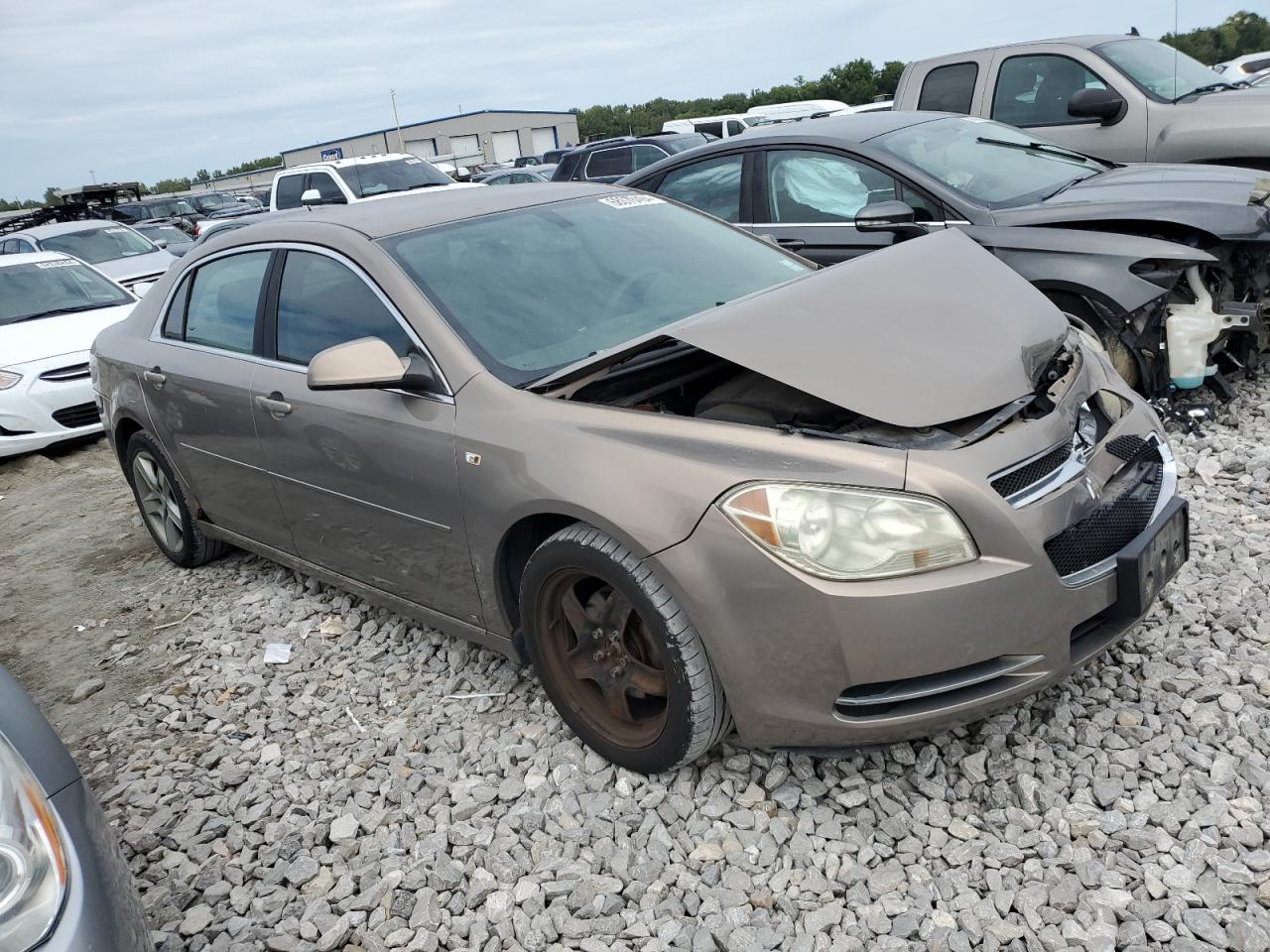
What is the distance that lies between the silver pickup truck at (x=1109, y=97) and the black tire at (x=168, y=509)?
606 centimetres

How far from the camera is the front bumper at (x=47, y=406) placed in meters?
7.54

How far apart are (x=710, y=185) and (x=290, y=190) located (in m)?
10.6

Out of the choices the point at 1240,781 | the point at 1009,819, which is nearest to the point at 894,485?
the point at 1009,819

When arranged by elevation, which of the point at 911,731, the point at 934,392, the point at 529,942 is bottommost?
the point at 529,942

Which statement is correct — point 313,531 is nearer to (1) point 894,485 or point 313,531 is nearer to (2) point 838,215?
(1) point 894,485

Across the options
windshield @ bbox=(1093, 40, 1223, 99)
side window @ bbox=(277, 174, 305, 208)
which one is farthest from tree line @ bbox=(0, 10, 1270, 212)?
side window @ bbox=(277, 174, 305, 208)

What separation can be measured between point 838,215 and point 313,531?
333cm

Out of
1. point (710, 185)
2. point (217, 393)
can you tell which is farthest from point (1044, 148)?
point (217, 393)

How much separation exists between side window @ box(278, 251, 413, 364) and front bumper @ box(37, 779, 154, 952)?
1.65 meters

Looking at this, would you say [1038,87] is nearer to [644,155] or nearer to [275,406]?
[275,406]

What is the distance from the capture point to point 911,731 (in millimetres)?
2408

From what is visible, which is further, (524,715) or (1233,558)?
(1233,558)

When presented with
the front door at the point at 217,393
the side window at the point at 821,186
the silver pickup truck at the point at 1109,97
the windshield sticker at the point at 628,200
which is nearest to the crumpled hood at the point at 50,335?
the front door at the point at 217,393

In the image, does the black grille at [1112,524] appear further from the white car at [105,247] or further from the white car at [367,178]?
the white car at [105,247]
